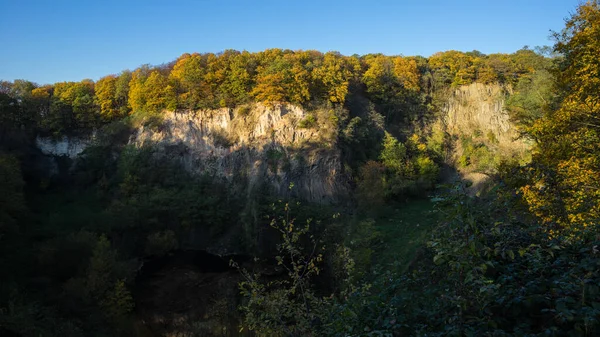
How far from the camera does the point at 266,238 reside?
2886 centimetres

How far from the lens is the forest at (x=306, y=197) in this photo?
4617mm

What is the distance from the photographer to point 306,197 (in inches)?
1300

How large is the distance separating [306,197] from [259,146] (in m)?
6.71

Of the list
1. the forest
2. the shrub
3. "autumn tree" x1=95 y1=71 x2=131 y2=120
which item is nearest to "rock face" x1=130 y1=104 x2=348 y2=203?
the shrub

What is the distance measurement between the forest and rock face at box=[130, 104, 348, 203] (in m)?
0.20

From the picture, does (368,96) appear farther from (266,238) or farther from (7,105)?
(7,105)

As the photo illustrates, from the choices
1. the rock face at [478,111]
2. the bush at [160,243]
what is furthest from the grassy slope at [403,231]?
the bush at [160,243]

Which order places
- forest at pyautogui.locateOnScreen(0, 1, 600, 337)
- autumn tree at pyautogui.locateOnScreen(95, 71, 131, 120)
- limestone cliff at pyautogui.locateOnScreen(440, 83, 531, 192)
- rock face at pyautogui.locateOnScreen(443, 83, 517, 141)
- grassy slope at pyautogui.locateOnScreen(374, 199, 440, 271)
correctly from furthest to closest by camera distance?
autumn tree at pyautogui.locateOnScreen(95, 71, 131, 120)
rock face at pyautogui.locateOnScreen(443, 83, 517, 141)
limestone cliff at pyautogui.locateOnScreen(440, 83, 531, 192)
grassy slope at pyautogui.locateOnScreen(374, 199, 440, 271)
forest at pyautogui.locateOnScreen(0, 1, 600, 337)

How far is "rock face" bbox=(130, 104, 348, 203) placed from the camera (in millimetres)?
33438

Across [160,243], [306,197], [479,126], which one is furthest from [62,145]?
[479,126]

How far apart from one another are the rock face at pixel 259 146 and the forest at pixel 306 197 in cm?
20

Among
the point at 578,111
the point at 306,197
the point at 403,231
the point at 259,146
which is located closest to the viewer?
the point at 578,111

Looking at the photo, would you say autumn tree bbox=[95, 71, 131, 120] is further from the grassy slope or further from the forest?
the grassy slope

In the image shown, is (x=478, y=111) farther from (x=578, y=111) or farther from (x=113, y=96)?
(x=113, y=96)
